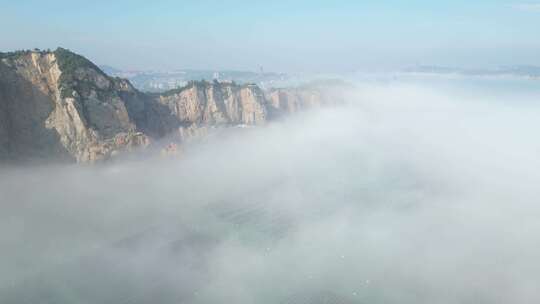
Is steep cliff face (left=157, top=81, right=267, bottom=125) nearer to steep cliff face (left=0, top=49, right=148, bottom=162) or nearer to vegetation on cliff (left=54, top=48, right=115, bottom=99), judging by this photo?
vegetation on cliff (left=54, top=48, right=115, bottom=99)

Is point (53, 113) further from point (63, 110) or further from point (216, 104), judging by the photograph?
point (216, 104)

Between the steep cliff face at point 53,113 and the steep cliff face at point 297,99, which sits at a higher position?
the steep cliff face at point 53,113

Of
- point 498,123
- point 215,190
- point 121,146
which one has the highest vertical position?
point 121,146

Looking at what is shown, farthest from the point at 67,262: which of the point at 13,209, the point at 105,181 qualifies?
the point at 105,181

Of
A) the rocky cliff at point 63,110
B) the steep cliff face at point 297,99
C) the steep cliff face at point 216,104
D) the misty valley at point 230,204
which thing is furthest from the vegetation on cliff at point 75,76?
the steep cliff face at point 297,99

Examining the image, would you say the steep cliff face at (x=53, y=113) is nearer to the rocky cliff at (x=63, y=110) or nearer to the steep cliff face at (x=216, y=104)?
the rocky cliff at (x=63, y=110)

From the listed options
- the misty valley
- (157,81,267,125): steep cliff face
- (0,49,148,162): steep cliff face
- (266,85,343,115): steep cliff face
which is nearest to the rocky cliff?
(0,49,148,162): steep cliff face

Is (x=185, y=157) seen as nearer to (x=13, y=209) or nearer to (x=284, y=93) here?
(x=13, y=209)
